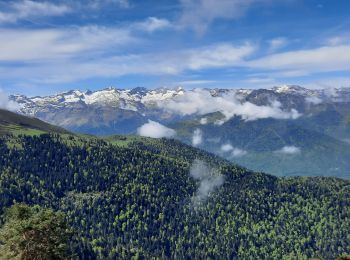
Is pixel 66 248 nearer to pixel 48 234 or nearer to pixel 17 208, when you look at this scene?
pixel 48 234

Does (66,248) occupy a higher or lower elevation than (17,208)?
lower

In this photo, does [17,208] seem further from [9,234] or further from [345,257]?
[345,257]

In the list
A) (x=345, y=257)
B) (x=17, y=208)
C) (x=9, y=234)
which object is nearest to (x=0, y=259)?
(x=9, y=234)

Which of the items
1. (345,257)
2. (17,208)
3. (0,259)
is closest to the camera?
(345,257)

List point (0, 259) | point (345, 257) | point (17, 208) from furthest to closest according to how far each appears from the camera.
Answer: point (17, 208), point (0, 259), point (345, 257)

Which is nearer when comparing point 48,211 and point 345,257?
point 345,257

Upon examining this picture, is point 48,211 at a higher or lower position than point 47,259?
higher

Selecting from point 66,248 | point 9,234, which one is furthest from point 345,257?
point 9,234
